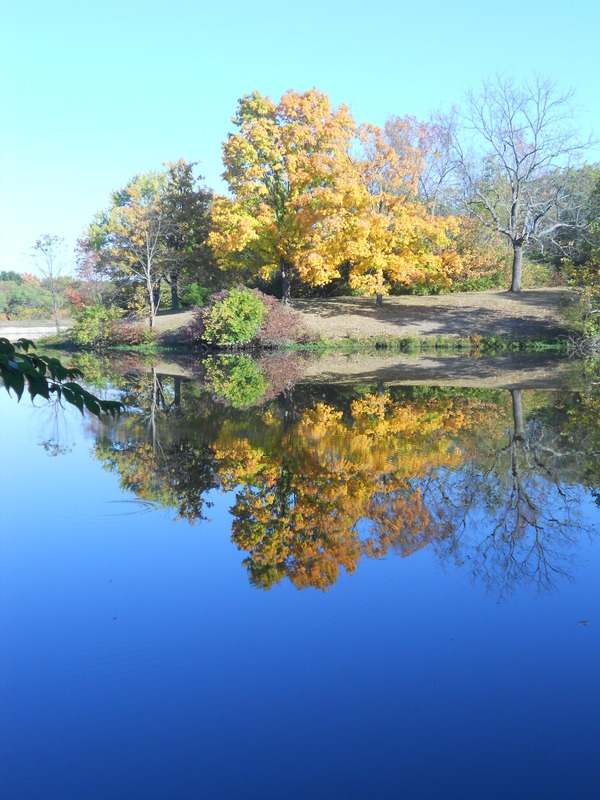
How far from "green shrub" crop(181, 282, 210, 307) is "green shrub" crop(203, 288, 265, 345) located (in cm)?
854

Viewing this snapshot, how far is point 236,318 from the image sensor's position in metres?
29.8

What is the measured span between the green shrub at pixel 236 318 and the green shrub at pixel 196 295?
8.54 metres

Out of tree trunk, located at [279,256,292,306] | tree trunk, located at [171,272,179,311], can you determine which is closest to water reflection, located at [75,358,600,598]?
tree trunk, located at [279,256,292,306]

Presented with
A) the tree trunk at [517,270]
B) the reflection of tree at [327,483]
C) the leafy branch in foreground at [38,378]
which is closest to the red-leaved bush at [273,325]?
the tree trunk at [517,270]

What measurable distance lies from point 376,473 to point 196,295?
102ft

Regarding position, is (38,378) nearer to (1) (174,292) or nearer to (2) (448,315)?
(2) (448,315)

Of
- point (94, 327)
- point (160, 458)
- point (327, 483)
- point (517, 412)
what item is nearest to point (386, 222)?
point (94, 327)

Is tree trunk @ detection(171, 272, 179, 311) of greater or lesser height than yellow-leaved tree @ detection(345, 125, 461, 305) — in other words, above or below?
below

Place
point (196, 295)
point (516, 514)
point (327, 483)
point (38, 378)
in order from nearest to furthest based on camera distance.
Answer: point (38, 378) < point (516, 514) < point (327, 483) < point (196, 295)

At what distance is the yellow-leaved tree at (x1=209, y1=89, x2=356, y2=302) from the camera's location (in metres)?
30.6

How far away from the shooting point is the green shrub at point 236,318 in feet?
98.0

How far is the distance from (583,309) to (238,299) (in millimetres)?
13688

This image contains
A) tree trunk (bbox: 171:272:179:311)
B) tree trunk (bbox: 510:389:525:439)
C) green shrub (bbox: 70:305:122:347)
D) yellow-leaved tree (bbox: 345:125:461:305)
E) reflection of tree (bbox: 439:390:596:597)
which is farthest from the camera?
tree trunk (bbox: 171:272:179:311)

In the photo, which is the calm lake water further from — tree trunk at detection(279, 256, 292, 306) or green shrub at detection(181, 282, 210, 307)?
green shrub at detection(181, 282, 210, 307)
